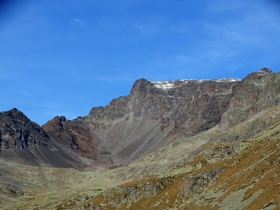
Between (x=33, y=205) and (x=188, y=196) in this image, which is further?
(x=33, y=205)

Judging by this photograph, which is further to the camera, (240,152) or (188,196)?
(240,152)

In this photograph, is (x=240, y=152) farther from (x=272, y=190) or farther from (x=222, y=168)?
(x=272, y=190)

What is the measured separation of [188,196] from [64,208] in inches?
2254

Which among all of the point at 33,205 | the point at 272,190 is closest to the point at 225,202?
the point at 272,190

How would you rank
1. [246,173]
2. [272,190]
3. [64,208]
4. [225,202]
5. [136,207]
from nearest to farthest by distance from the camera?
1. [272,190]
2. [225,202]
3. [246,173]
4. [136,207]
5. [64,208]

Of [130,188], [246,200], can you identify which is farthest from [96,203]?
[246,200]

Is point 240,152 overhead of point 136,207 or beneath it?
overhead

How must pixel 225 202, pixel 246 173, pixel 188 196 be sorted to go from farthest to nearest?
pixel 188 196 → pixel 246 173 → pixel 225 202

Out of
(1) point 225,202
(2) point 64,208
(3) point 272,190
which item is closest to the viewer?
(3) point 272,190

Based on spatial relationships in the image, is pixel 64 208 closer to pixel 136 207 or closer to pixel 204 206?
pixel 136 207

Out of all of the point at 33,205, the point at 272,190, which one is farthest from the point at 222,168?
the point at 33,205

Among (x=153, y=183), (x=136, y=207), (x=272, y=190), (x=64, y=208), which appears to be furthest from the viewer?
(x=64, y=208)

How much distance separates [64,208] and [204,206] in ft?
241

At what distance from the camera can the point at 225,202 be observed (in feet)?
275
